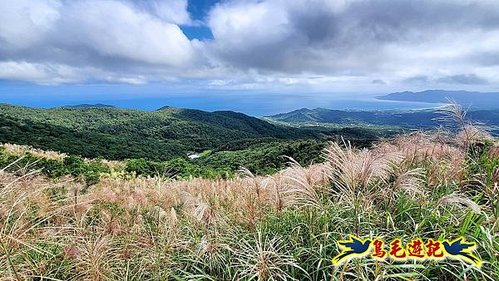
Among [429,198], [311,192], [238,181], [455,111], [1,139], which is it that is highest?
[455,111]

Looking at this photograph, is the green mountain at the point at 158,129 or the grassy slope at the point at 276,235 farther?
the green mountain at the point at 158,129

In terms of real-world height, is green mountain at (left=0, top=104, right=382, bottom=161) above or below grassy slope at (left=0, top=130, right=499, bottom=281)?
below

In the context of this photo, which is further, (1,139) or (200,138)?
(200,138)

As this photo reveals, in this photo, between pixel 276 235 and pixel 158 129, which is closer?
pixel 276 235

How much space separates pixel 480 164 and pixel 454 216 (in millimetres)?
2431

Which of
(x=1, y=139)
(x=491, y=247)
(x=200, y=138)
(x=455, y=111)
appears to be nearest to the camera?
(x=491, y=247)

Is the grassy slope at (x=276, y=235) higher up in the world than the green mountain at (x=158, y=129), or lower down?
higher up

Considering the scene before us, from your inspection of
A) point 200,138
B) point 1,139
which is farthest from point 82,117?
point 1,139

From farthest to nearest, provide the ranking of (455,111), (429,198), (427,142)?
1. (427,142)
2. (455,111)
3. (429,198)

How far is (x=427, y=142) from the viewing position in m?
5.89

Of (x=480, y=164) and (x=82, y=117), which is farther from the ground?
(x=480, y=164)

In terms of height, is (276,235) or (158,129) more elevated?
(276,235)

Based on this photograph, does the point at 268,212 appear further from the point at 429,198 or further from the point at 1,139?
the point at 1,139

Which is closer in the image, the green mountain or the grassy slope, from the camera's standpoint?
the grassy slope
